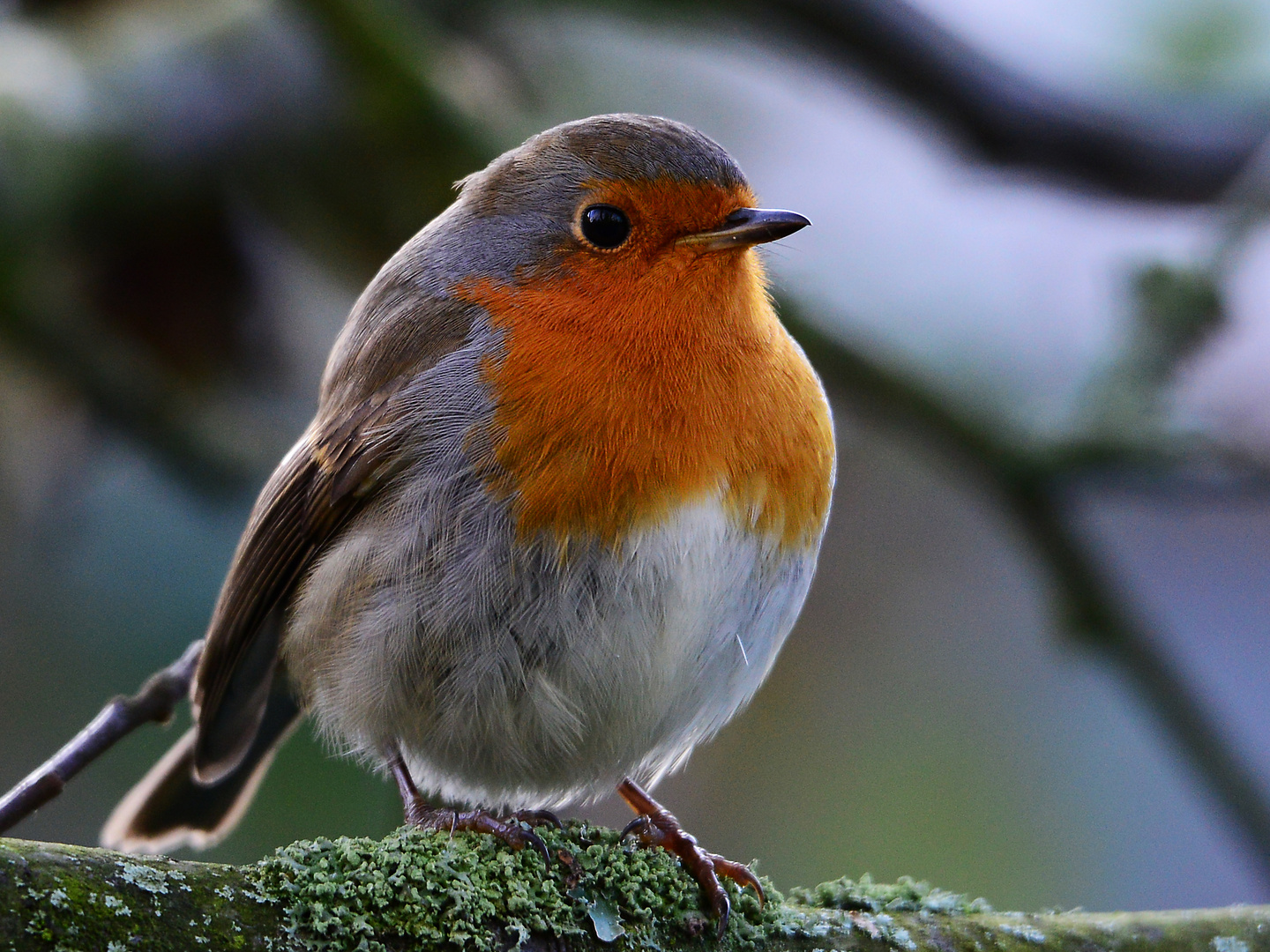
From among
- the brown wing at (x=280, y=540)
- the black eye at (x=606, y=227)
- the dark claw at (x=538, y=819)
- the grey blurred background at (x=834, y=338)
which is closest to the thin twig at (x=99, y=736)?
the brown wing at (x=280, y=540)

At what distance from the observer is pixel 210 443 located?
420 cm

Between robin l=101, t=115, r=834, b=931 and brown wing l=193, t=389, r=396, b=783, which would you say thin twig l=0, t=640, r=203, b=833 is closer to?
brown wing l=193, t=389, r=396, b=783

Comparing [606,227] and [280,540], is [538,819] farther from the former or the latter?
[606,227]

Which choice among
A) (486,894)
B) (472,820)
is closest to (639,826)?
(472,820)

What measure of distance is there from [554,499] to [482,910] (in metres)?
0.91

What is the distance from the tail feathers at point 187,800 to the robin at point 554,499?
368mm

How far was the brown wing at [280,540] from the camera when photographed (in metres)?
3.00

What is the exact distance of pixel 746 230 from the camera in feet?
9.34

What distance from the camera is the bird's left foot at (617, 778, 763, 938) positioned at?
2.25 meters

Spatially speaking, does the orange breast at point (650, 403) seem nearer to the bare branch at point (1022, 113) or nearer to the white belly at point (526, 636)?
the white belly at point (526, 636)

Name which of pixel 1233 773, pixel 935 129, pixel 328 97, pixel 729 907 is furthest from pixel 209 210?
pixel 1233 773

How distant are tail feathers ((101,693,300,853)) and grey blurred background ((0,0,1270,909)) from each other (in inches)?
18.4

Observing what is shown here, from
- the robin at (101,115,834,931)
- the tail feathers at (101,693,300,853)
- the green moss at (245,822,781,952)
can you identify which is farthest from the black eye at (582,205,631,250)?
the tail feathers at (101,693,300,853)

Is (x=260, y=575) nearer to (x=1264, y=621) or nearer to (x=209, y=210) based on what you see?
(x=209, y=210)
